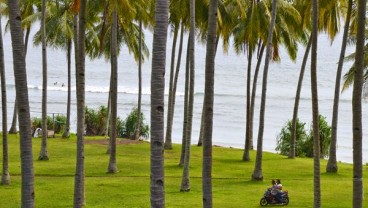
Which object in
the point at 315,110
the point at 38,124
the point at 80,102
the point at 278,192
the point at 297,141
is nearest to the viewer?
the point at 315,110

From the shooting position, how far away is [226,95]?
A: 11550cm

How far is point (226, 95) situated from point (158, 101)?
105052mm

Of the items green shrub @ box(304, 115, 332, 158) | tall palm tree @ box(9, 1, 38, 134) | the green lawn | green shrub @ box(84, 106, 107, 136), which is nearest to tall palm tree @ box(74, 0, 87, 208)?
the green lawn

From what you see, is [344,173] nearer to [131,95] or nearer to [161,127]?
[161,127]

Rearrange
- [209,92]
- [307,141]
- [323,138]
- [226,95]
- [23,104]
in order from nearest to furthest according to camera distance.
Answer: [23,104]
[209,92]
[323,138]
[307,141]
[226,95]

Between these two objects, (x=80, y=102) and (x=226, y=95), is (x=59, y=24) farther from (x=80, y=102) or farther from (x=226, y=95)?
(x=226, y=95)

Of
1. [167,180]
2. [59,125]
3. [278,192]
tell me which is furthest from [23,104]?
[59,125]

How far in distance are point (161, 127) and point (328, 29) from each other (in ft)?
67.2

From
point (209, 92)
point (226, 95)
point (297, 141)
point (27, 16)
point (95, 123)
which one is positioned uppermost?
point (27, 16)

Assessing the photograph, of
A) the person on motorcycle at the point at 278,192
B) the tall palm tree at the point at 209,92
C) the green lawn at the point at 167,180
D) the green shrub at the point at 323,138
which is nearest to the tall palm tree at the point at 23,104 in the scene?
the tall palm tree at the point at 209,92

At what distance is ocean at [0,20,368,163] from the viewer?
62.8 meters

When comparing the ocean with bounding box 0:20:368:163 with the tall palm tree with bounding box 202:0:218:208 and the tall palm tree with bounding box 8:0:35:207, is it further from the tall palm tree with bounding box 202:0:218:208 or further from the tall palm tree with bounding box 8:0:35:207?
the tall palm tree with bounding box 8:0:35:207

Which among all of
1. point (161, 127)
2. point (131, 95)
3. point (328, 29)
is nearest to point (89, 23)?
point (328, 29)

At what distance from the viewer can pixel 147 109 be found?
89.4m
